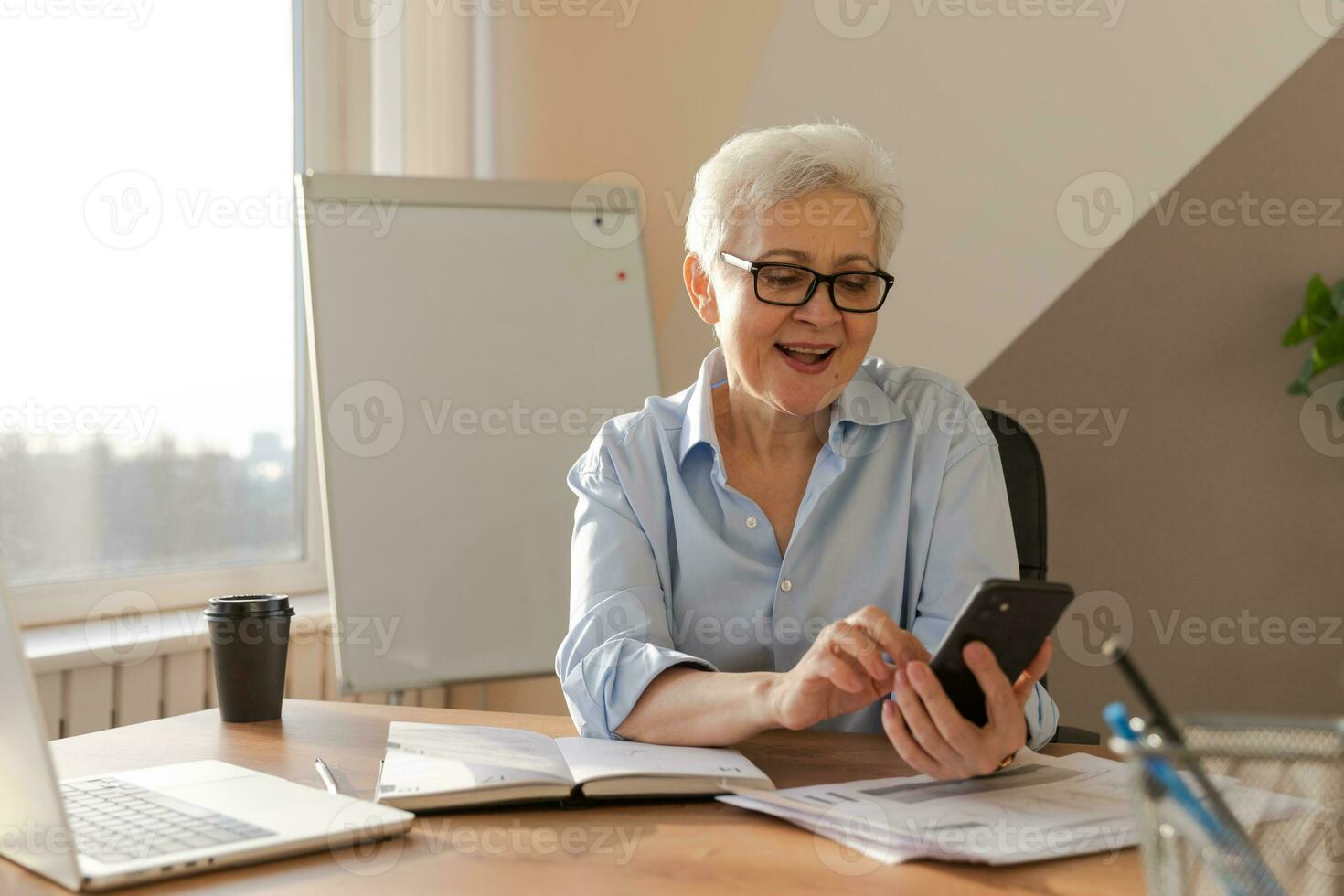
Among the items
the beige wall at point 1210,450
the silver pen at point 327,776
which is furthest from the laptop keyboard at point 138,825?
the beige wall at point 1210,450

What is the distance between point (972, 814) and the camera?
1.05 metres

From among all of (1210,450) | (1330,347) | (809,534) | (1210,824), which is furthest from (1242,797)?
(1210,450)

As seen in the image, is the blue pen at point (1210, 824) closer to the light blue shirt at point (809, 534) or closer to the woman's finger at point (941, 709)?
the woman's finger at point (941, 709)

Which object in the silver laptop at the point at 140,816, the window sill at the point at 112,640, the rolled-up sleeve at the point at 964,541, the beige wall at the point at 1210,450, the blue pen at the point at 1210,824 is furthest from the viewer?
the beige wall at the point at 1210,450

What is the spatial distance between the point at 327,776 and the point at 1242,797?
2.81 feet

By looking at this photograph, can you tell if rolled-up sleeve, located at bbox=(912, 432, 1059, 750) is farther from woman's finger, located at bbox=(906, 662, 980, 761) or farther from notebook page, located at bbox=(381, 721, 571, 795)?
notebook page, located at bbox=(381, 721, 571, 795)

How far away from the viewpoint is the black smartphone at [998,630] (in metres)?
1.05

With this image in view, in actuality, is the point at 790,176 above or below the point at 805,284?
above

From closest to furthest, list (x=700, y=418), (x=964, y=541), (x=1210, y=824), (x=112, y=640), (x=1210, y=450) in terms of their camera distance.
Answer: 1. (x=1210, y=824)
2. (x=964, y=541)
3. (x=700, y=418)
4. (x=112, y=640)
5. (x=1210, y=450)

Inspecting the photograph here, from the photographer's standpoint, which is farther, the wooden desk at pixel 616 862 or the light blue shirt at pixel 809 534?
the light blue shirt at pixel 809 534

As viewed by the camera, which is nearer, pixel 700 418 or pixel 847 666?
pixel 847 666

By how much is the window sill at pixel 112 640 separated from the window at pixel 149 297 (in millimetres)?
86

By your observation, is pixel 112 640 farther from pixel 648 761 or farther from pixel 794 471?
pixel 648 761

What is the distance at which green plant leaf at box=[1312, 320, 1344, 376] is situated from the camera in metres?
2.52
